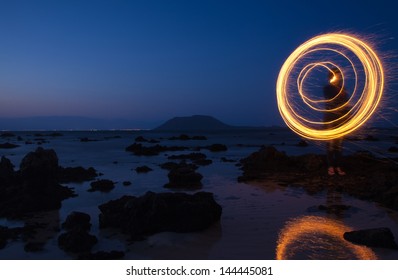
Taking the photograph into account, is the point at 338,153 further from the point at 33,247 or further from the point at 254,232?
the point at 33,247

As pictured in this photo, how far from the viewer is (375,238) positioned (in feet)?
18.2

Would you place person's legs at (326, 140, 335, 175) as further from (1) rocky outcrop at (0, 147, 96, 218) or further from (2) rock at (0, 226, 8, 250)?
(2) rock at (0, 226, 8, 250)

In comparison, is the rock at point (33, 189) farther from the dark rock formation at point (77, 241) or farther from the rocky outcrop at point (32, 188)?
the dark rock formation at point (77, 241)

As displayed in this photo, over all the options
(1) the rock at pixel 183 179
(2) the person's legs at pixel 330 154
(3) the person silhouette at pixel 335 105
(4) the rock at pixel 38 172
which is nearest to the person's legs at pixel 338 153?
(3) the person silhouette at pixel 335 105

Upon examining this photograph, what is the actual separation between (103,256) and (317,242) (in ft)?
11.3

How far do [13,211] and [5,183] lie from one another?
8.55 ft

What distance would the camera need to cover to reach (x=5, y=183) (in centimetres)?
1018

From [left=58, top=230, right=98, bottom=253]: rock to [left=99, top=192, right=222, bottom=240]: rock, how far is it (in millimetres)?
740

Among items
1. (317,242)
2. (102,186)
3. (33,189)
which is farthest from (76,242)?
(102,186)

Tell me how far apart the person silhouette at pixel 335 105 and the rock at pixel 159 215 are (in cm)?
626

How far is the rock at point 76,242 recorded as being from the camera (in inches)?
223

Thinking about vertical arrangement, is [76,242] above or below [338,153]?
below

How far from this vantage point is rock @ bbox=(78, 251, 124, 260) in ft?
17.4
